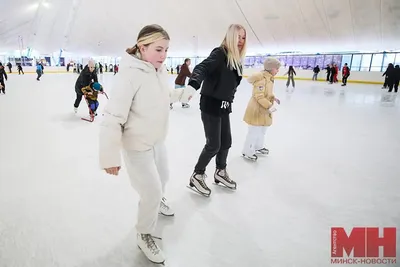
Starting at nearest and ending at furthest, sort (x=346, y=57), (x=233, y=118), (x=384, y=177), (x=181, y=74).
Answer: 1. (x=384, y=177)
2. (x=233, y=118)
3. (x=181, y=74)
4. (x=346, y=57)

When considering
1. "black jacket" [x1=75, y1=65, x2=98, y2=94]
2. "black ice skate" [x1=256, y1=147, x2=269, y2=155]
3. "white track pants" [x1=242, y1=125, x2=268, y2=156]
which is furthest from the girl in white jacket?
"black jacket" [x1=75, y1=65, x2=98, y2=94]

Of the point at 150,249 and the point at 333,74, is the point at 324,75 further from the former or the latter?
the point at 150,249

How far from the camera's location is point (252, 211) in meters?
1.96

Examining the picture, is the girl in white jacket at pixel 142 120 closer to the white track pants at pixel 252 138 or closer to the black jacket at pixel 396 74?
the white track pants at pixel 252 138

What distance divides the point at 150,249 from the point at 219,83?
117 cm

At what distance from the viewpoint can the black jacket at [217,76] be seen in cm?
184

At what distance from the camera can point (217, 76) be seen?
1.91 meters

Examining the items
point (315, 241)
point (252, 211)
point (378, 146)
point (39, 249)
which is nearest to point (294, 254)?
point (315, 241)

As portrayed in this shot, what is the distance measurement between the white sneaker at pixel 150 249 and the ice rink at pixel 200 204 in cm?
6

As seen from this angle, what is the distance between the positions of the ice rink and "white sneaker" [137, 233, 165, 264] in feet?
0.19

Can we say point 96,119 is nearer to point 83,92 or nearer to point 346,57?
point 83,92

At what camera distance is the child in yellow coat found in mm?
2748

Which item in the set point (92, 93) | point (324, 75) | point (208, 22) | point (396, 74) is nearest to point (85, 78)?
point (92, 93)

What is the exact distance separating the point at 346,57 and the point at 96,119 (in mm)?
21976
